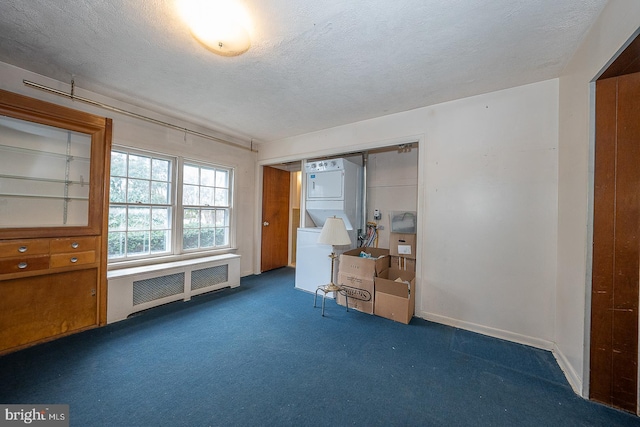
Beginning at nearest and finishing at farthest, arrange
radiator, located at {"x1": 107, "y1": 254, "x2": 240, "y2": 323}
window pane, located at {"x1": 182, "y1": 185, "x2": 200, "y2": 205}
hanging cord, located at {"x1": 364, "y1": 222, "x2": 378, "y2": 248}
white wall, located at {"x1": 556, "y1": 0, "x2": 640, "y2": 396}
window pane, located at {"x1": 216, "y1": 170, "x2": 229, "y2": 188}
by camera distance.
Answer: white wall, located at {"x1": 556, "y1": 0, "x2": 640, "y2": 396} → radiator, located at {"x1": 107, "y1": 254, "x2": 240, "y2": 323} → window pane, located at {"x1": 182, "y1": 185, "x2": 200, "y2": 205} → hanging cord, located at {"x1": 364, "y1": 222, "x2": 378, "y2": 248} → window pane, located at {"x1": 216, "y1": 170, "x2": 229, "y2": 188}

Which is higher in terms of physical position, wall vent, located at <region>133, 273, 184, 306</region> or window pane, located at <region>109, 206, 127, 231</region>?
window pane, located at <region>109, 206, 127, 231</region>

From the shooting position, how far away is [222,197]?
409cm

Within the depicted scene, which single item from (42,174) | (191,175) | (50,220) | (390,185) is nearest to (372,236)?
(390,185)

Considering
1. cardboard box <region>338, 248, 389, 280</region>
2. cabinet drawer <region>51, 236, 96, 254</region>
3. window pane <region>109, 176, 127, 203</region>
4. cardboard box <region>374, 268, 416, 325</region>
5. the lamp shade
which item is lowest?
cardboard box <region>374, 268, 416, 325</region>

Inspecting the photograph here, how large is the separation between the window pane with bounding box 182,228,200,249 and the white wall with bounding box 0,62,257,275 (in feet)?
2.36

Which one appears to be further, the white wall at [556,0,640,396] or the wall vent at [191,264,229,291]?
the wall vent at [191,264,229,291]

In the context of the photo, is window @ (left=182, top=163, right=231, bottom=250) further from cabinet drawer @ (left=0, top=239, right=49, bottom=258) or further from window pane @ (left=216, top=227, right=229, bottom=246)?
cabinet drawer @ (left=0, top=239, right=49, bottom=258)

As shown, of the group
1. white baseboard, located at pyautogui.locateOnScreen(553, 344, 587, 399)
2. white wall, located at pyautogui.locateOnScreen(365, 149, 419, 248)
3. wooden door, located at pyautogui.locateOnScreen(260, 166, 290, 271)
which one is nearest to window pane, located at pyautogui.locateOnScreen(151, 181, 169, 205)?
wooden door, located at pyautogui.locateOnScreen(260, 166, 290, 271)

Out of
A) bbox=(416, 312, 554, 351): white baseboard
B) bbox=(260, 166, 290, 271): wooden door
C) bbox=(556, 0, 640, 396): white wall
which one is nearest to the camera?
bbox=(556, 0, 640, 396): white wall

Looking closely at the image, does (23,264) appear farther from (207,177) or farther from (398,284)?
(398,284)

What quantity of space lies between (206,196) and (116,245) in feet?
4.42

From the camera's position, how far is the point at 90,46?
72.7 inches

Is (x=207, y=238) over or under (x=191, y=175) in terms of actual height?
under

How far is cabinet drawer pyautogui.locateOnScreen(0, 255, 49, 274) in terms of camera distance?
191 cm
